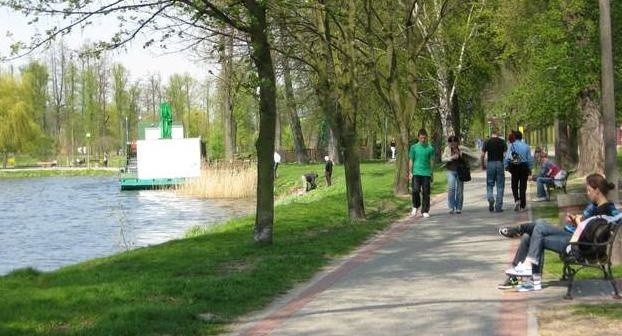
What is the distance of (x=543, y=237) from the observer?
8883 millimetres

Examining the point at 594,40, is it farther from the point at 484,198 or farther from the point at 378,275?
the point at 378,275

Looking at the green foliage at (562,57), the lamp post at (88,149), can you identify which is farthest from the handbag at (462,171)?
the lamp post at (88,149)

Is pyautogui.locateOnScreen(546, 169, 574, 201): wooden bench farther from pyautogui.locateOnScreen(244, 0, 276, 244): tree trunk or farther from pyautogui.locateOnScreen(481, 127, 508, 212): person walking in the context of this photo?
Answer: pyautogui.locateOnScreen(244, 0, 276, 244): tree trunk

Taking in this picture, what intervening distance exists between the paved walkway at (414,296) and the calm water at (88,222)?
7752 mm

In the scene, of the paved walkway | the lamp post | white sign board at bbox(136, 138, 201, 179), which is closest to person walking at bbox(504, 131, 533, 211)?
the paved walkway

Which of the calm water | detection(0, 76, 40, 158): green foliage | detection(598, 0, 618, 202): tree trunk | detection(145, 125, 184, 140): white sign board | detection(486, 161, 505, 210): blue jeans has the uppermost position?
detection(0, 76, 40, 158): green foliage

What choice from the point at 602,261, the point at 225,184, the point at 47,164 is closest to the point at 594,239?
the point at 602,261

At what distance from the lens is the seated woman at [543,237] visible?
869 cm

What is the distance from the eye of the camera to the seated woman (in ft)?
28.5

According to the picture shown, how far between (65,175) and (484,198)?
61.9m

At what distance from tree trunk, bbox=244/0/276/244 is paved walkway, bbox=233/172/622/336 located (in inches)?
62.7

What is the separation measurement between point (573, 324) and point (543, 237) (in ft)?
5.78

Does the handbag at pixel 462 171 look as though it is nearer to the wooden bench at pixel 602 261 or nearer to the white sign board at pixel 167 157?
the wooden bench at pixel 602 261

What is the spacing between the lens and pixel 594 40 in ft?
52.2
